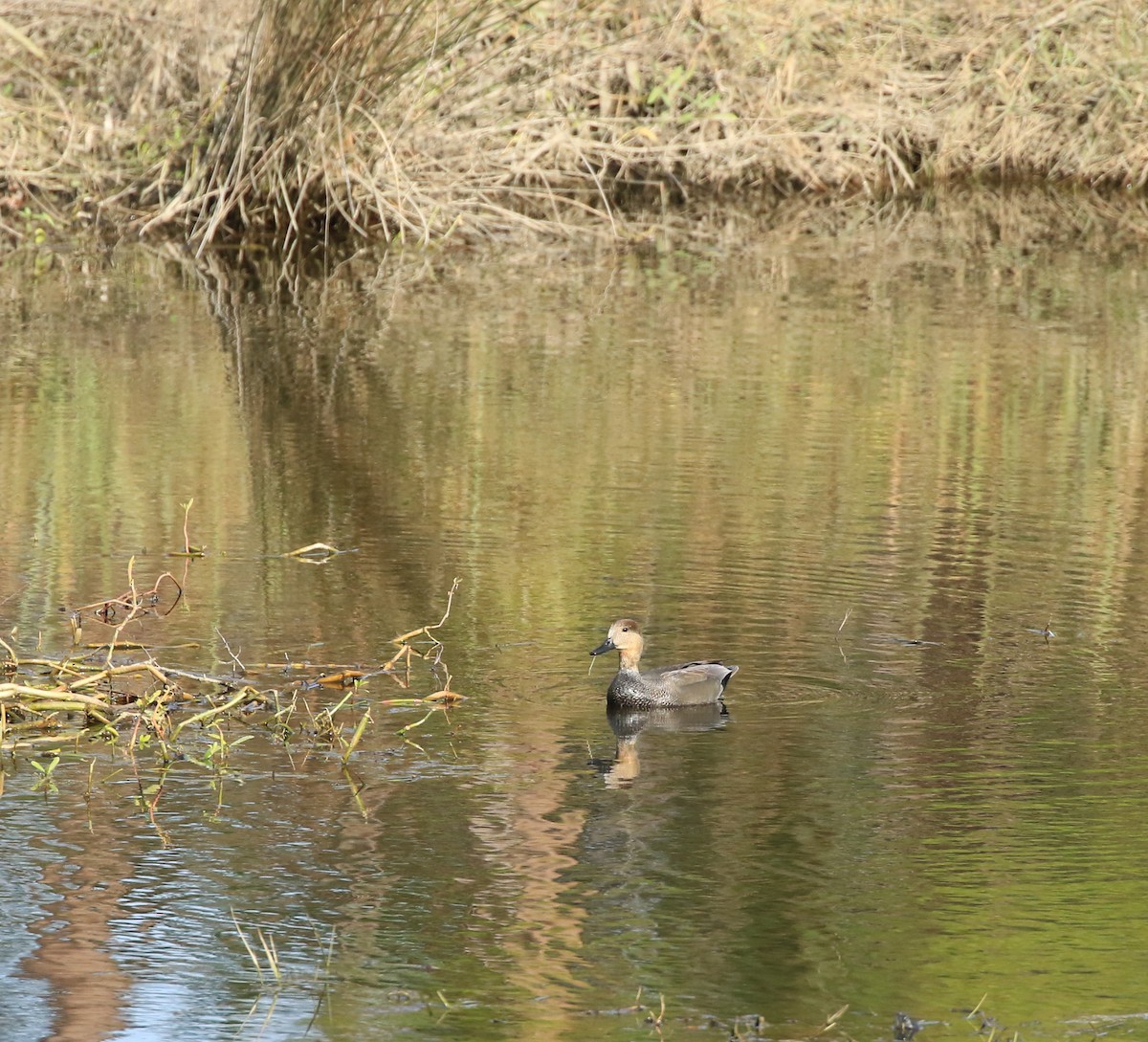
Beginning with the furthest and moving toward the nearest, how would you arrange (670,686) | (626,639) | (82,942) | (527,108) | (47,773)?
(527,108)
(626,639)
(670,686)
(47,773)
(82,942)

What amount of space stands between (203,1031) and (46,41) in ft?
68.4

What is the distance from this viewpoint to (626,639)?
8.26 meters

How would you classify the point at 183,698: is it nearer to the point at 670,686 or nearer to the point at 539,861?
the point at 670,686

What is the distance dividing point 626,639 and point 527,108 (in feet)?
56.0

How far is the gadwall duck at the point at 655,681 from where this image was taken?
8.15 m

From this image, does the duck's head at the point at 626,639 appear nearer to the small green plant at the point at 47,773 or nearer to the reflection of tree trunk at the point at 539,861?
the reflection of tree trunk at the point at 539,861

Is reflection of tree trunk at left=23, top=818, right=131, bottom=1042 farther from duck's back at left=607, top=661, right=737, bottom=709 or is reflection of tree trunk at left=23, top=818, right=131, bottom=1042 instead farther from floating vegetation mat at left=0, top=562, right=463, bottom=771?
duck's back at left=607, top=661, right=737, bottom=709

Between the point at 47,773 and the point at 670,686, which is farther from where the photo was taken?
the point at 670,686

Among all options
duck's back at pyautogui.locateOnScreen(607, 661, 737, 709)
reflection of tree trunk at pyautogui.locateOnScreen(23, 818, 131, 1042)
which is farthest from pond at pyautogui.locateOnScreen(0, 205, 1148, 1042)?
duck's back at pyautogui.locateOnScreen(607, 661, 737, 709)

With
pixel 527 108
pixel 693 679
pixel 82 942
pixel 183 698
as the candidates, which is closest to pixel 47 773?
pixel 183 698

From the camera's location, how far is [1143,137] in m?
28.8

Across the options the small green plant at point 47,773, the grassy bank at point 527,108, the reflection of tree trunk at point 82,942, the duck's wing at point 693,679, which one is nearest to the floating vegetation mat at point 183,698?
the small green plant at point 47,773

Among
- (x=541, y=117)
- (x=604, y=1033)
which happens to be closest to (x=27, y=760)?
(x=604, y=1033)

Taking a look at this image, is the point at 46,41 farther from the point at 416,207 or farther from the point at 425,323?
the point at 425,323
